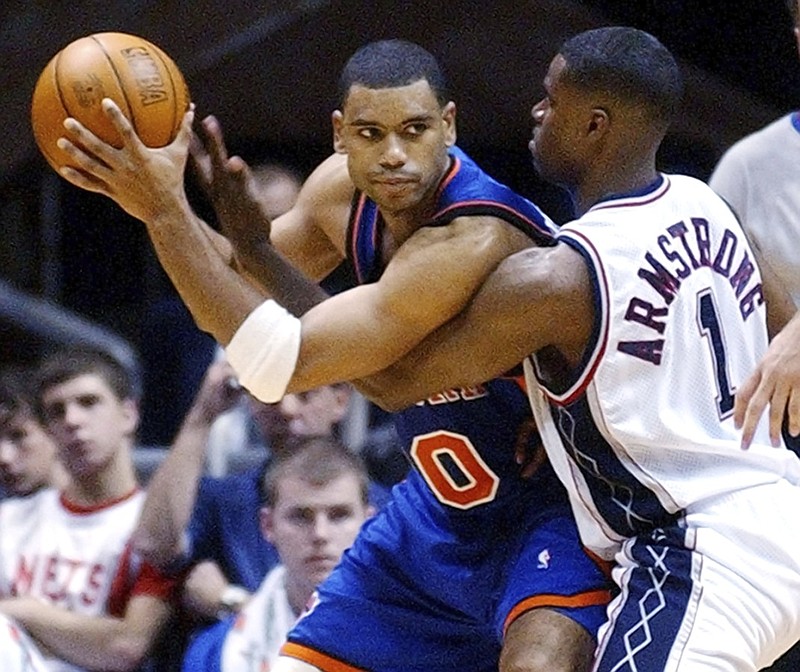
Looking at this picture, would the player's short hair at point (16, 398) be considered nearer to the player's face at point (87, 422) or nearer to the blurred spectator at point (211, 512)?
the player's face at point (87, 422)

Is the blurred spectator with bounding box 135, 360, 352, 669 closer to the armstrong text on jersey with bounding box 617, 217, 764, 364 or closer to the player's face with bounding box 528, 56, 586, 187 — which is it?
the player's face with bounding box 528, 56, 586, 187

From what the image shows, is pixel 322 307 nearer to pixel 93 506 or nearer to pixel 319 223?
pixel 319 223

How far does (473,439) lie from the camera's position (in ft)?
12.3

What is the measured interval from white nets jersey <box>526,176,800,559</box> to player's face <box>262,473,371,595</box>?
1.68m

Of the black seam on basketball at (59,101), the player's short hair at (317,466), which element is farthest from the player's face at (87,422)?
the black seam on basketball at (59,101)

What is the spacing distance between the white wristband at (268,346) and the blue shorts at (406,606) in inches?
22.9

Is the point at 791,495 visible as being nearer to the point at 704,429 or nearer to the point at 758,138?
the point at 704,429

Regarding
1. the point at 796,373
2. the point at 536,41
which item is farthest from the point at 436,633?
the point at 536,41

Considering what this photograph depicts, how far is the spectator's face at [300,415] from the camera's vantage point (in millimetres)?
5559

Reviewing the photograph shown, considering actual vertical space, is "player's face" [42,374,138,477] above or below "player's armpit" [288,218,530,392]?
below

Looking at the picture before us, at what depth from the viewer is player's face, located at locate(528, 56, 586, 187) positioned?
3.56 m

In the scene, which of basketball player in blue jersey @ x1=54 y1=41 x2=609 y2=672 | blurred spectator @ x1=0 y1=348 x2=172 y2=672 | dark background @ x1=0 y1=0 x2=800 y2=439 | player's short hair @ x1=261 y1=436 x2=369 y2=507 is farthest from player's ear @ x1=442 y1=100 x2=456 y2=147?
dark background @ x1=0 y1=0 x2=800 y2=439

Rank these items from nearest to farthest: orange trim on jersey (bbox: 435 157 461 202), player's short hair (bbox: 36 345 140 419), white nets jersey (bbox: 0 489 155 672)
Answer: orange trim on jersey (bbox: 435 157 461 202) < white nets jersey (bbox: 0 489 155 672) < player's short hair (bbox: 36 345 140 419)

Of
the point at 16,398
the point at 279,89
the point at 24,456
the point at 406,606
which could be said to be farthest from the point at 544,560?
the point at 279,89
